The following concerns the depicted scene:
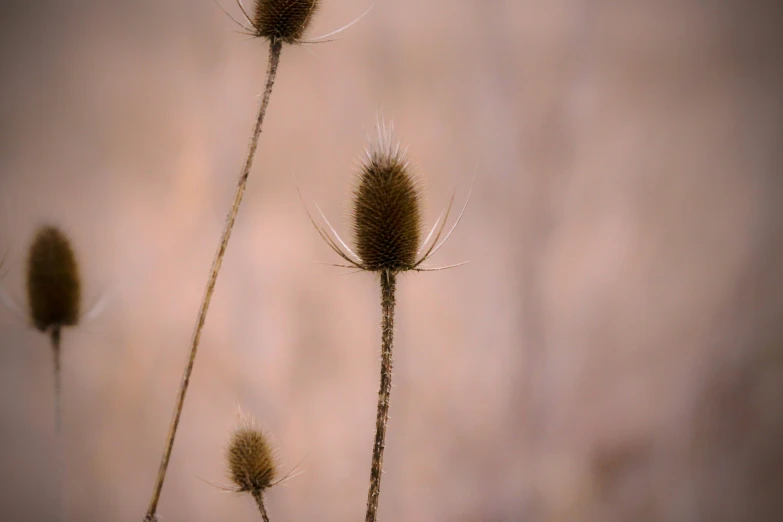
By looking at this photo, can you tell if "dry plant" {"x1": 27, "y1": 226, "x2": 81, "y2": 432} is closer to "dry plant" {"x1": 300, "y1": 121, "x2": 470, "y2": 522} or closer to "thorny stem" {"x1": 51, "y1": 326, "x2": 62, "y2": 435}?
"thorny stem" {"x1": 51, "y1": 326, "x2": 62, "y2": 435}

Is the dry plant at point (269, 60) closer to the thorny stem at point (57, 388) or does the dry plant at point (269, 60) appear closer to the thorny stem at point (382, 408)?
the thorny stem at point (382, 408)

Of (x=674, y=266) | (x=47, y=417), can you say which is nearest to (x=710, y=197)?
(x=674, y=266)

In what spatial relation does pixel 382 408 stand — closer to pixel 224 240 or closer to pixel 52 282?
pixel 224 240

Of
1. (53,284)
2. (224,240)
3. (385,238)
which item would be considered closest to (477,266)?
(385,238)

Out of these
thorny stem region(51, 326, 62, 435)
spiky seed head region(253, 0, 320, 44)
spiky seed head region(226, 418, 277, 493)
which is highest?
spiky seed head region(253, 0, 320, 44)

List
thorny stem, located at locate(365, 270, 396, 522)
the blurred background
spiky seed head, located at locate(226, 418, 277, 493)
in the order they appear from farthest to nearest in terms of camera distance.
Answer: the blurred background
spiky seed head, located at locate(226, 418, 277, 493)
thorny stem, located at locate(365, 270, 396, 522)

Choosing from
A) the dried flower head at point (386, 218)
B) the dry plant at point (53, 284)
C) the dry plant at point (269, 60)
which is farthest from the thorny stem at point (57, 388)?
the dried flower head at point (386, 218)

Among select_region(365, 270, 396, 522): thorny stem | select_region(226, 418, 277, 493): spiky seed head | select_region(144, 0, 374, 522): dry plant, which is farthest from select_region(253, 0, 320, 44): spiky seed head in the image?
select_region(226, 418, 277, 493): spiky seed head
